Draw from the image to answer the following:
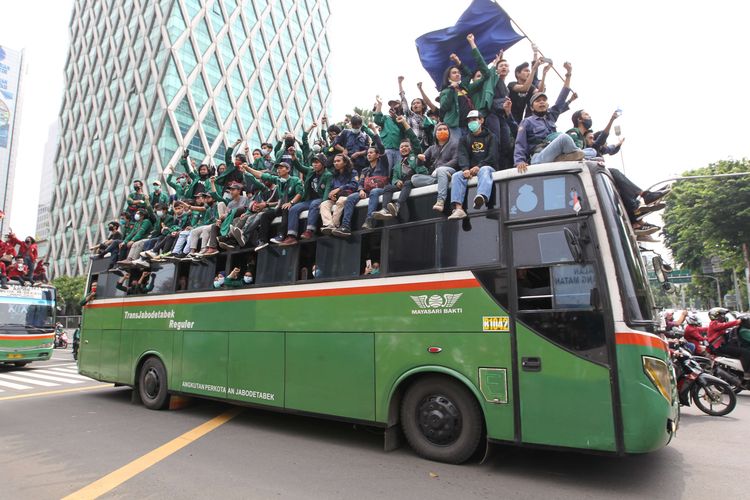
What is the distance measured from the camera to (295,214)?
7.09m

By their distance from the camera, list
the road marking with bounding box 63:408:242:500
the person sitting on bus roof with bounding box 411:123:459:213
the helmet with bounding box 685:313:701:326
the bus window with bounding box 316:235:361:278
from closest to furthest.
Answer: the road marking with bounding box 63:408:242:500
the person sitting on bus roof with bounding box 411:123:459:213
the bus window with bounding box 316:235:361:278
the helmet with bounding box 685:313:701:326

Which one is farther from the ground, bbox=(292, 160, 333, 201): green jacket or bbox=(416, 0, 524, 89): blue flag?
bbox=(416, 0, 524, 89): blue flag

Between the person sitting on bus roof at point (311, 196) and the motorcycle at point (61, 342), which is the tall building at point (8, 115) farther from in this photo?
the person sitting on bus roof at point (311, 196)

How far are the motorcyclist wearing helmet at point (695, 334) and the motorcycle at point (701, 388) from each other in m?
1.91

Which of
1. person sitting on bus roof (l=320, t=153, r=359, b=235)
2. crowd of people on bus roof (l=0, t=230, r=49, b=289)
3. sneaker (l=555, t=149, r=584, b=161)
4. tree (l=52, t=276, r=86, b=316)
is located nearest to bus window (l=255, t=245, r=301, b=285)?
person sitting on bus roof (l=320, t=153, r=359, b=235)

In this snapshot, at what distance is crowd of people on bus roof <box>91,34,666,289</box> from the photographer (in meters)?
5.65

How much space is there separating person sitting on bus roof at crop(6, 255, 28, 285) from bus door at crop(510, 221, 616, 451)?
18.5m

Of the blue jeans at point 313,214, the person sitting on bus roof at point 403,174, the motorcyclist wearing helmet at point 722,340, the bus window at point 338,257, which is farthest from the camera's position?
the motorcyclist wearing helmet at point 722,340

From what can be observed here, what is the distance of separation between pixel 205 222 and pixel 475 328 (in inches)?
238

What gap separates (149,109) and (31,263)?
137ft

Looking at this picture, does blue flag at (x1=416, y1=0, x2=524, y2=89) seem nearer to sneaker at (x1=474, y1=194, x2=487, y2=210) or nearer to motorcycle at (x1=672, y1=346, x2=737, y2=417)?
sneaker at (x1=474, y1=194, x2=487, y2=210)

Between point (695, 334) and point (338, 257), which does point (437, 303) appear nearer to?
point (338, 257)

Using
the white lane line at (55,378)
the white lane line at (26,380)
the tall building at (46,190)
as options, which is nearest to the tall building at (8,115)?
the tall building at (46,190)

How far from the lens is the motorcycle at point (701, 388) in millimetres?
7787
